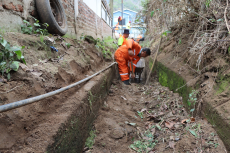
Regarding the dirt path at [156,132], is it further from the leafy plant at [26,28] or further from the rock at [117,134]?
the leafy plant at [26,28]

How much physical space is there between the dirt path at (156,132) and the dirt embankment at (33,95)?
0.72 m

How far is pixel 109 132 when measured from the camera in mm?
2049

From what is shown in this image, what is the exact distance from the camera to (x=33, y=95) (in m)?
1.39

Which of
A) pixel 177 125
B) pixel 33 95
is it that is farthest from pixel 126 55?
pixel 33 95

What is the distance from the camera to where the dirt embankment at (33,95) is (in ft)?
3.26

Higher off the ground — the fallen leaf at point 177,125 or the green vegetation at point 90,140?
the fallen leaf at point 177,125

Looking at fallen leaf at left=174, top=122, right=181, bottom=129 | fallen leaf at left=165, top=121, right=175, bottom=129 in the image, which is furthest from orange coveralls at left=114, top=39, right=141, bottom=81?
fallen leaf at left=174, top=122, right=181, bottom=129

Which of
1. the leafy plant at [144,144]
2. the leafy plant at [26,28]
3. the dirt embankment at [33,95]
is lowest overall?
the leafy plant at [144,144]

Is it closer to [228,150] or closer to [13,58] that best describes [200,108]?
[228,150]

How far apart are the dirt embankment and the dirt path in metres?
0.72

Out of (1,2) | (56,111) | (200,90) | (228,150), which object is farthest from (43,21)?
(228,150)

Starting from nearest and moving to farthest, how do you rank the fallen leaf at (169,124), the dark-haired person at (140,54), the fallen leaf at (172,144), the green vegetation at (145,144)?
the fallen leaf at (172,144)
the green vegetation at (145,144)
the fallen leaf at (169,124)
the dark-haired person at (140,54)

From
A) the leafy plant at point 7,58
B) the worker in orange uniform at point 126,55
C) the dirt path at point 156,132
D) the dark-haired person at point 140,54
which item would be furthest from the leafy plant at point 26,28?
the dark-haired person at point 140,54

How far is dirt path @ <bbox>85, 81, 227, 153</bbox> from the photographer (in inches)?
63.8
